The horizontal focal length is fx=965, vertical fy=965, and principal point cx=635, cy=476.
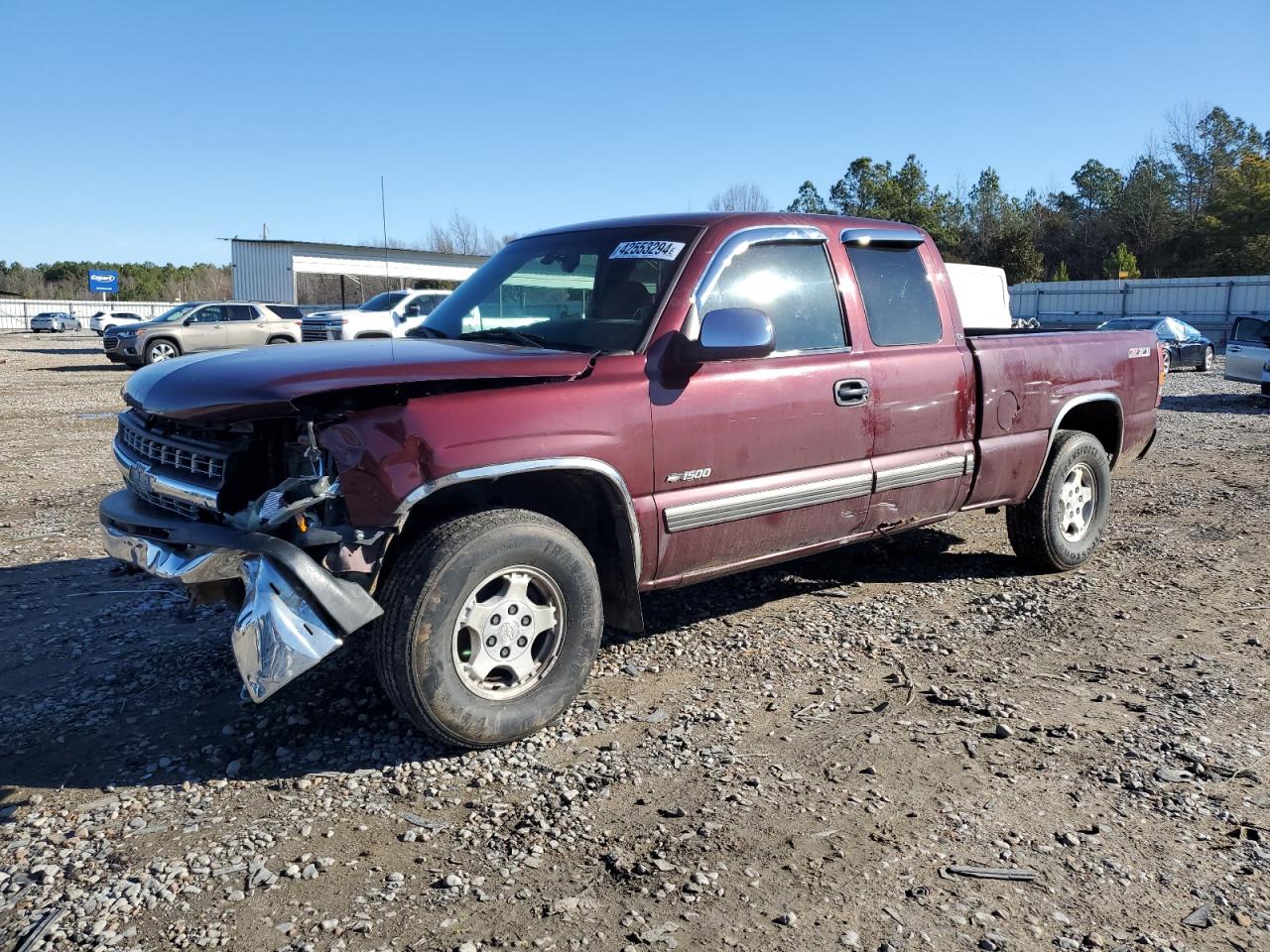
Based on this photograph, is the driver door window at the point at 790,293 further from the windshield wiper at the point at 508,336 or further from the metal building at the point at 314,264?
the metal building at the point at 314,264

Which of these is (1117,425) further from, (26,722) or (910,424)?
(26,722)

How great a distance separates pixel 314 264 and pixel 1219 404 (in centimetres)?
3684

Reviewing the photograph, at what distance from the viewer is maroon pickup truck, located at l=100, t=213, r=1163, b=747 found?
323 cm

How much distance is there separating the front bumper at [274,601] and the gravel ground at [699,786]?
0.50m

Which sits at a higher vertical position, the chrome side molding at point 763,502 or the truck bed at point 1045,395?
the truck bed at point 1045,395

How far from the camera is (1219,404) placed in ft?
54.8

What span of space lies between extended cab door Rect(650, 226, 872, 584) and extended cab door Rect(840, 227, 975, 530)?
16 cm

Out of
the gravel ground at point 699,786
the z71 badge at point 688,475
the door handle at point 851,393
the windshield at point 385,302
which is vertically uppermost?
the windshield at point 385,302

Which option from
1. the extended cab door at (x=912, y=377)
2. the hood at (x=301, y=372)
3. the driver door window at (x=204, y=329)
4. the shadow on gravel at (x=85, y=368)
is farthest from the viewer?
the shadow on gravel at (x=85, y=368)

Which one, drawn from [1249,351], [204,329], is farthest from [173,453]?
[204,329]

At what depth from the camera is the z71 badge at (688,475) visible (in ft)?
12.8

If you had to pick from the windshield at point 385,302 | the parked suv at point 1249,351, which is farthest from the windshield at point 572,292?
the windshield at point 385,302

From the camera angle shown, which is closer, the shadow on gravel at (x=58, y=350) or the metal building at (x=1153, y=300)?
the shadow on gravel at (x=58, y=350)

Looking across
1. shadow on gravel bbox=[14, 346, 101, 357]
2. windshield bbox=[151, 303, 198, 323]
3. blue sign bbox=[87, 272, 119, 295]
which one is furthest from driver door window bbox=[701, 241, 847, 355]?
blue sign bbox=[87, 272, 119, 295]
